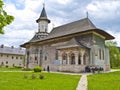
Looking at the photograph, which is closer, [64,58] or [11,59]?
[64,58]

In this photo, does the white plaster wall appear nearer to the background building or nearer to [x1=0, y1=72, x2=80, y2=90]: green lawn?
the background building

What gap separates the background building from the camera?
207 feet

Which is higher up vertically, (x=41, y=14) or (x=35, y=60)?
(x=41, y=14)

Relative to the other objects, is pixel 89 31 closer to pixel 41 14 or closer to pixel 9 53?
pixel 41 14

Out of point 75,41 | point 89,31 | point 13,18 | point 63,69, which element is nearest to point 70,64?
point 63,69

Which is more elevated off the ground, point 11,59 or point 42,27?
point 42,27

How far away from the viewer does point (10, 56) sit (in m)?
65.2

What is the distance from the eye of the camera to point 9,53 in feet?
211

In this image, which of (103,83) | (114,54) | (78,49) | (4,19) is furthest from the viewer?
(114,54)

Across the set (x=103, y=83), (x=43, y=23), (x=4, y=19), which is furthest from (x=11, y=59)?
(x=103, y=83)

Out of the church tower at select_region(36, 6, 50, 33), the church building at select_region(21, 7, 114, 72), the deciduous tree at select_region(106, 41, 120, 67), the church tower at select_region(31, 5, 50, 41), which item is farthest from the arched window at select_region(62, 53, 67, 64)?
the deciduous tree at select_region(106, 41, 120, 67)

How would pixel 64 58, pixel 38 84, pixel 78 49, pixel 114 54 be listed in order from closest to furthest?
pixel 38 84
pixel 78 49
pixel 64 58
pixel 114 54

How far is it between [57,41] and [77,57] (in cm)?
796

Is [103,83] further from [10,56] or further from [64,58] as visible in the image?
[10,56]
